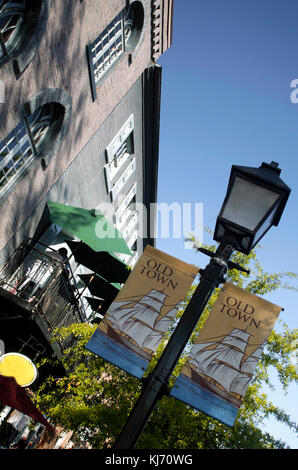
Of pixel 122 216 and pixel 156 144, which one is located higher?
pixel 156 144

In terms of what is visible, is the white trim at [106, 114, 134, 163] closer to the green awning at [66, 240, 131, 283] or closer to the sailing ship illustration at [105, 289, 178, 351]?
the green awning at [66, 240, 131, 283]

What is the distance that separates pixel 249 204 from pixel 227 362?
1.63m

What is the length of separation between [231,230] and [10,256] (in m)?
7.84

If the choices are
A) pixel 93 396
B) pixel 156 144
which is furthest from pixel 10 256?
pixel 156 144

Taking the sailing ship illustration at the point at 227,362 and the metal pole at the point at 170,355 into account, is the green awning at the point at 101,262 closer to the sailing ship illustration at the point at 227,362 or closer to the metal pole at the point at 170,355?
the sailing ship illustration at the point at 227,362

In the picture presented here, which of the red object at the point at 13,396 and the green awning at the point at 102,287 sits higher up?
the green awning at the point at 102,287

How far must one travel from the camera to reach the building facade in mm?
8695

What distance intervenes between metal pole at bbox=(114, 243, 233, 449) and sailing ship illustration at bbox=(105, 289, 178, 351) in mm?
568

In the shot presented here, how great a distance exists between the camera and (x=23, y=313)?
936 cm

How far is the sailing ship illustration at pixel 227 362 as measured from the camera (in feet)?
12.0

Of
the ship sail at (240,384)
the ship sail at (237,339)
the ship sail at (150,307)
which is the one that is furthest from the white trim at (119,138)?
the ship sail at (240,384)

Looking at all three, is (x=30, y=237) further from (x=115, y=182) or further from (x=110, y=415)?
(x=115, y=182)

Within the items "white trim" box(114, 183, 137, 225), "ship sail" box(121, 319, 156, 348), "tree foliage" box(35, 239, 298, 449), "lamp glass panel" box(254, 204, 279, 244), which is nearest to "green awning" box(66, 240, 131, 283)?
"tree foliage" box(35, 239, 298, 449)

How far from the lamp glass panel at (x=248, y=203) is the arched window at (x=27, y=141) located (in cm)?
704
